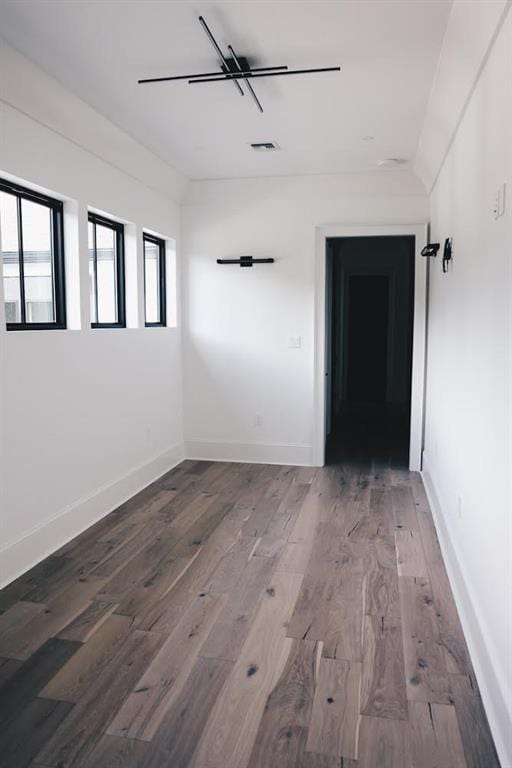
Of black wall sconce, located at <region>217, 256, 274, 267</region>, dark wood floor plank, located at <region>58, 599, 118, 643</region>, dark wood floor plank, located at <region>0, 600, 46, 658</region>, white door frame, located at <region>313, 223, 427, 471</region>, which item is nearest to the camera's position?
dark wood floor plank, located at <region>0, 600, 46, 658</region>

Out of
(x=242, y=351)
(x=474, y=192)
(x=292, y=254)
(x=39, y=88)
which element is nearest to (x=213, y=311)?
(x=242, y=351)

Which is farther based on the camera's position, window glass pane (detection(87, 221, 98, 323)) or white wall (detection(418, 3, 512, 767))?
window glass pane (detection(87, 221, 98, 323))

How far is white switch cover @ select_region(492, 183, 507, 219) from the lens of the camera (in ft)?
6.79

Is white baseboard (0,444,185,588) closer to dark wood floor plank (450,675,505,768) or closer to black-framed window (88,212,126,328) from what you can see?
black-framed window (88,212,126,328)

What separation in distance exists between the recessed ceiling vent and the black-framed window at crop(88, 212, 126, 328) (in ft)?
3.96

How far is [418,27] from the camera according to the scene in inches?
106

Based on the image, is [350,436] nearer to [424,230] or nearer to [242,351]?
[242,351]

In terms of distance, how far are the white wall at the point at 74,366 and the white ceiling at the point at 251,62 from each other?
22 cm

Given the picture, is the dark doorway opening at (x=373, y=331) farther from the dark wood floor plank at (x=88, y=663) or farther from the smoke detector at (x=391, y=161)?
the dark wood floor plank at (x=88, y=663)

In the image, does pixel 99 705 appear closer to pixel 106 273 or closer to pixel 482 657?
pixel 482 657

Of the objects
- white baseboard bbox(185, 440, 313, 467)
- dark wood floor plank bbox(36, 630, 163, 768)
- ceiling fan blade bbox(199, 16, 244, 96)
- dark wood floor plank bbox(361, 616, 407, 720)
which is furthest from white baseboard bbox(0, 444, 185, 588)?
ceiling fan blade bbox(199, 16, 244, 96)

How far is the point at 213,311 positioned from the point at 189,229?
813 millimetres

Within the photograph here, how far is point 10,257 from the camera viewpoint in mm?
3271

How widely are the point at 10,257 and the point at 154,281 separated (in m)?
2.27
